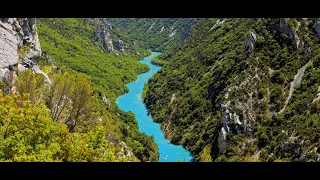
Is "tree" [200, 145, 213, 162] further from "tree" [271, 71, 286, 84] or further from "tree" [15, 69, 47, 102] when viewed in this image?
"tree" [15, 69, 47, 102]

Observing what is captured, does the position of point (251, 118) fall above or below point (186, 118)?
below

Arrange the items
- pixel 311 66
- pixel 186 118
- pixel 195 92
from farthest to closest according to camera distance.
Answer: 1. pixel 195 92
2. pixel 186 118
3. pixel 311 66

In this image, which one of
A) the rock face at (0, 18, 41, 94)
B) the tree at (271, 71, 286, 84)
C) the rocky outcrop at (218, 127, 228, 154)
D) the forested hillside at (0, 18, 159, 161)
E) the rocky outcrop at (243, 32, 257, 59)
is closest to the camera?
the forested hillside at (0, 18, 159, 161)

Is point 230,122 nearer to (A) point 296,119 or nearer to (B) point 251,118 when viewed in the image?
(B) point 251,118

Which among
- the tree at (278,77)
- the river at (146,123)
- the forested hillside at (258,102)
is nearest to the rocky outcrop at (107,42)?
the river at (146,123)

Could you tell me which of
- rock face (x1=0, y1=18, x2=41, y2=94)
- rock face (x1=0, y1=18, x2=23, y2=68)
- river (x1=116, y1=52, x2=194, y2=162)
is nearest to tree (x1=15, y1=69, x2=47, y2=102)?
rock face (x1=0, y1=18, x2=41, y2=94)
